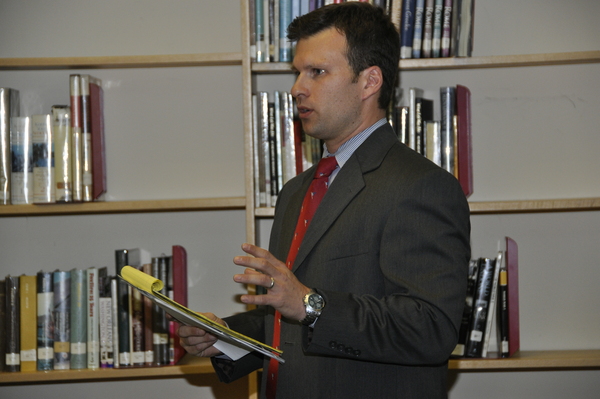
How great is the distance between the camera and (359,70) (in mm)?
1528

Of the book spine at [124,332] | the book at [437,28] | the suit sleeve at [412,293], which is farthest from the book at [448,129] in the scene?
the book spine at [124,332]

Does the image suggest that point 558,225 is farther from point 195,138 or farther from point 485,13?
point 195,138

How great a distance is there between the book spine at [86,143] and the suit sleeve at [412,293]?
120cm

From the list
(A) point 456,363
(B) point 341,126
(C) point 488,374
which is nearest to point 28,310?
(B) point 341,126

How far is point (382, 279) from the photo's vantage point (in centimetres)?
129

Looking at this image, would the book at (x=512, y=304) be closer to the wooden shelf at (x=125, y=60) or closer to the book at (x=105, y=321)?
the wooden shelf at (x=125, y=60)

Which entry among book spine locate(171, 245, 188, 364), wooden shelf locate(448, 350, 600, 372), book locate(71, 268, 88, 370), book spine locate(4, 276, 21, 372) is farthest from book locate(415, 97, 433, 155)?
book spine locate(4, 276, 21, 372)

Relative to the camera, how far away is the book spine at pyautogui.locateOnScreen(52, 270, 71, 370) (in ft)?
6.67

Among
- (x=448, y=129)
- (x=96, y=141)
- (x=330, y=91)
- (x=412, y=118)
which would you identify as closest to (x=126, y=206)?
(x=96, y=141)

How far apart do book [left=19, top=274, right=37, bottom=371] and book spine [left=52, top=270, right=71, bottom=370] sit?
69mm

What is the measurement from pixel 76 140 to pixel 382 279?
1.30 meters

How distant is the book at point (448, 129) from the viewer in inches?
81.7

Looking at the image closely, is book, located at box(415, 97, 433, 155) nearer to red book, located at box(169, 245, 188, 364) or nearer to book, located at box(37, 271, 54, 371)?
red book, located at box(169, 245, 188, 364)

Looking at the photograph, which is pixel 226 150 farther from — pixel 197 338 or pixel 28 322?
pixel 197 338
